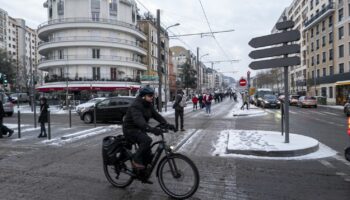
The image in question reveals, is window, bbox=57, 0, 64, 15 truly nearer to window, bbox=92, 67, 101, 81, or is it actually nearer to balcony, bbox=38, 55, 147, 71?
balcony, bbox=38, 55, 147, 71

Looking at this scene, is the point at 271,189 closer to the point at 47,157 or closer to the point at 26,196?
the point at 26,196

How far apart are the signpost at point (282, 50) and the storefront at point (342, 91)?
115 feet

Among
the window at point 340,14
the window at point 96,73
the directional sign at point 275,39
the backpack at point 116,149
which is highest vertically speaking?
the window at point 340,14

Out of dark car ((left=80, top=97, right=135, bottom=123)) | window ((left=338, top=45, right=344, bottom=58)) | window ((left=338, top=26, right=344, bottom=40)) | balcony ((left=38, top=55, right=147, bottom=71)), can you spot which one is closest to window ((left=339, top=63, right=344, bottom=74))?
window ((left=338, top=45, right=344, bottom=58))

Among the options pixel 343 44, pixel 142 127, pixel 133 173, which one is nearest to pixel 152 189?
pixel 133 173

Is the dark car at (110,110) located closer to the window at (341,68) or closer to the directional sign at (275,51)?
the directional sign at (275,51)

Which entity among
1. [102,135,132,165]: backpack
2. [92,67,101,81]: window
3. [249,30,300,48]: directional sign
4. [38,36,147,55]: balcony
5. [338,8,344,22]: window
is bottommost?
[102,135,132,165]: backpack

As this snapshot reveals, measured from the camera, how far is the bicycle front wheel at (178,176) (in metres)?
4.57

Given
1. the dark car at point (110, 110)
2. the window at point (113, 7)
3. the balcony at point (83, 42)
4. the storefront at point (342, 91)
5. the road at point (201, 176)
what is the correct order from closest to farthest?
the road at point (201, 176)
the dark car at point (110, 110)
the storefront at point (342, 91)
the balcony at point (83, 42)
the window at point (113, 7)

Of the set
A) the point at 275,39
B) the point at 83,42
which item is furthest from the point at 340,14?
the point at 275,39

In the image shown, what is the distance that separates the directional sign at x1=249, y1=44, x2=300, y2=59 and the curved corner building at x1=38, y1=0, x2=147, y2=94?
1513 inches

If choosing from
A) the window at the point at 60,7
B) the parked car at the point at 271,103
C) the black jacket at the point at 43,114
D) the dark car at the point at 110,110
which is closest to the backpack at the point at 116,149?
the black jacket at the point at 43,114

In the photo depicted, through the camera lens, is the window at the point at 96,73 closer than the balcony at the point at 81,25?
No

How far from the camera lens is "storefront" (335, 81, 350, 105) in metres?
39.4
